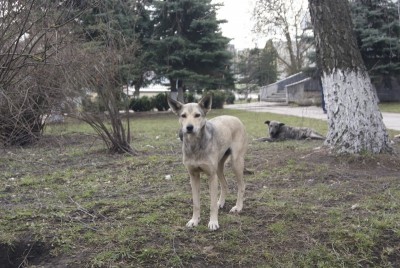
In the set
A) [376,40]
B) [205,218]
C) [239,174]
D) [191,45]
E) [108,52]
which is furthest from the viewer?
[191,45]

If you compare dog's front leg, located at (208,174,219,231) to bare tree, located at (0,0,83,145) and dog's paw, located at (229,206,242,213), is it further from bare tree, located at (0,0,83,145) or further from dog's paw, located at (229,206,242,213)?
bare tree, located at (0,0,83,145)

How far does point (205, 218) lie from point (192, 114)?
1.40m

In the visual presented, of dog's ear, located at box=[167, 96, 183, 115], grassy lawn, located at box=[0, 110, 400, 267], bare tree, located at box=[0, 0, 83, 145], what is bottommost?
grassy lawn, located at box=[0, 110, 400, 267]

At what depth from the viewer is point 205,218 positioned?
17.4ft

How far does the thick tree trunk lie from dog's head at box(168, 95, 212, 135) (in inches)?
161

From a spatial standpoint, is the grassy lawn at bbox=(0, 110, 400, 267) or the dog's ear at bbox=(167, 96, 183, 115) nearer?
the grassy lawn at bbox=(0, 110, 400, 267)

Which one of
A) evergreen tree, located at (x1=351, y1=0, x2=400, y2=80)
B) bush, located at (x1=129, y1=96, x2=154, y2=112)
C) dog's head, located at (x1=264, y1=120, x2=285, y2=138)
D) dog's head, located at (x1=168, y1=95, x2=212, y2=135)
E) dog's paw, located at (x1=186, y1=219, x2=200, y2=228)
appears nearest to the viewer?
dog's head, located at (x1=168, y1=95, x2=212, y2=135)

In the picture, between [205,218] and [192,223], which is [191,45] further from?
[192,223]

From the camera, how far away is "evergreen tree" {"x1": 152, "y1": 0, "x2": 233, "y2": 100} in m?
23.1

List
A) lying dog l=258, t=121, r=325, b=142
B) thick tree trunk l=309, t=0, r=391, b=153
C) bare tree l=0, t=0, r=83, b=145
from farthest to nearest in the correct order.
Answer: lying dog l=258, t=121, r=325, b=142
thick tree trunk l=309, t=0, r=391, b=153
bare tree l=0, t=0, r=83, b=145

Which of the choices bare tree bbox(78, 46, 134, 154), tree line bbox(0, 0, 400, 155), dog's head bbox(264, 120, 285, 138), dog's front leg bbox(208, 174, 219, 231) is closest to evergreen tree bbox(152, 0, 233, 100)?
tree line bbox(0, 0, 400, 155)

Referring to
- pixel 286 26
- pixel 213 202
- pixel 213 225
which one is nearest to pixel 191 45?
pixel 286 26

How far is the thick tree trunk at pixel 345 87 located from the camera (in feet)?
25.9

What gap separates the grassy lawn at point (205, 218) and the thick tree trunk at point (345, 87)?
1.23 ft
